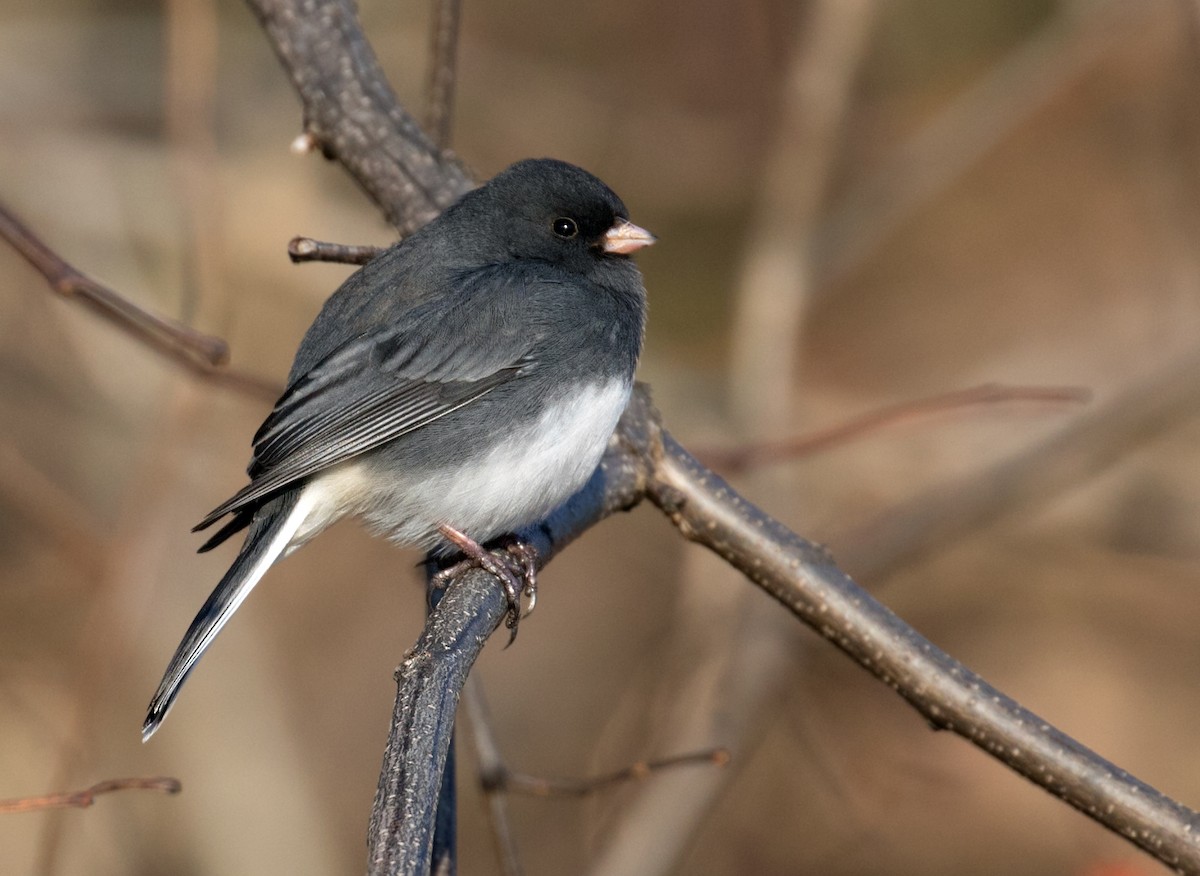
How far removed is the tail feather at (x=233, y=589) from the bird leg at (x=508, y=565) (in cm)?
31

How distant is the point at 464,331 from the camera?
2.67 metres

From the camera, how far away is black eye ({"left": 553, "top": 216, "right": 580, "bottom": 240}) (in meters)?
2.94

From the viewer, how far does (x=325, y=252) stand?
260 cm

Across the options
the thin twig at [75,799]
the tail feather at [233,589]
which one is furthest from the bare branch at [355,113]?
the thin twig at [75,799]

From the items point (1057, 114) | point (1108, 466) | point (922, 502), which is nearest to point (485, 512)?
point (922, 502)

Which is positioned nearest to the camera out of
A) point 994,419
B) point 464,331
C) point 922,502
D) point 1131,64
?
point 464,331

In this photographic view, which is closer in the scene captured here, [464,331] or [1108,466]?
[464,331]

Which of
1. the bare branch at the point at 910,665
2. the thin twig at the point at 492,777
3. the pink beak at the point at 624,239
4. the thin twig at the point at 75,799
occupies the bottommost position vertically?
the thin twig at the point at 492,777

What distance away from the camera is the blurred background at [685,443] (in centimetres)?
413

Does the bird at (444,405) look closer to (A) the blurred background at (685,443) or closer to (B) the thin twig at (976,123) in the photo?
(A) the blurred background at (685,443)

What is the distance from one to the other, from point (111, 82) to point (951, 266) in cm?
449

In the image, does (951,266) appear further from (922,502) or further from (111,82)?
(111,82)

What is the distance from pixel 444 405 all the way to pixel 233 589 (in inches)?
23.0

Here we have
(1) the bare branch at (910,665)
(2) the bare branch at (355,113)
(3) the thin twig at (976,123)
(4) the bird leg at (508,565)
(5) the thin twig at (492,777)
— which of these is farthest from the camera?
(3) the thin twig at (976,123)
